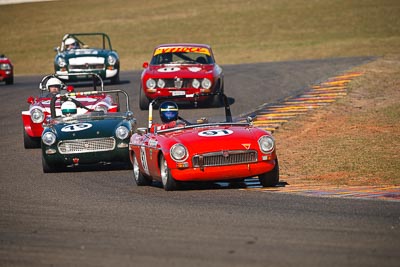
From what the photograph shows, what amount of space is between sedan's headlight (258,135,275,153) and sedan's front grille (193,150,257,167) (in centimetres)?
12

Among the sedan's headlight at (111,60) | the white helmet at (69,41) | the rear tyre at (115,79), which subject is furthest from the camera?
the white helmet at (69,41)

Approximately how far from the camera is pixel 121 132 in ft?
46.5

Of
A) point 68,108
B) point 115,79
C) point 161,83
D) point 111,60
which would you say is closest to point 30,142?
point 68,108

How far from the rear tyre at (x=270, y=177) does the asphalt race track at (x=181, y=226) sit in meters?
0.37

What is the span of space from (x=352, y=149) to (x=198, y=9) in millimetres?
43263

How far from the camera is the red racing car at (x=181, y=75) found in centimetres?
2184

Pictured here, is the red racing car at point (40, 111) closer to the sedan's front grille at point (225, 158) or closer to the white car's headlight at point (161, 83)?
the white car's headlight at point (161, 83)

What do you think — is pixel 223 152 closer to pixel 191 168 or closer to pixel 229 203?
pixel 191 168

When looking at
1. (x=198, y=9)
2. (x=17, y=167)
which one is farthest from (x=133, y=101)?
(x=198, y=9)

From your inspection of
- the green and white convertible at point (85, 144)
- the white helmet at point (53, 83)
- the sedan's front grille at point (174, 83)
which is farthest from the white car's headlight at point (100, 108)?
the sedan's front grille at point (174, 83)

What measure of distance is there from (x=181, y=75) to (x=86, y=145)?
8.01 metres

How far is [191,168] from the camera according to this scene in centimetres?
1114

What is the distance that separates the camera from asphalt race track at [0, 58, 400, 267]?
721 cm

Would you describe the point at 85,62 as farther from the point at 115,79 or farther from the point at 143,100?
the point at 143,100
